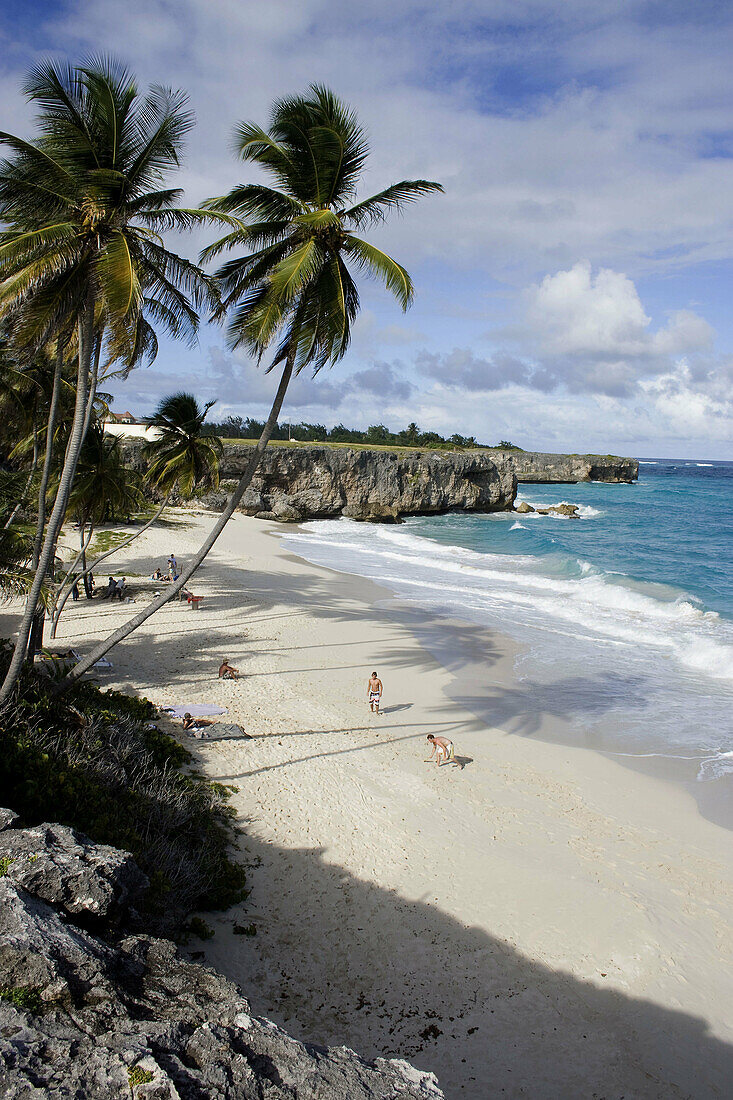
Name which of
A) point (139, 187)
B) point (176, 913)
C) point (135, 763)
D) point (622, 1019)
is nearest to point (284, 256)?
point (139, 187)

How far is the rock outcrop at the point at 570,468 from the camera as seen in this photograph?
9012 centimetres

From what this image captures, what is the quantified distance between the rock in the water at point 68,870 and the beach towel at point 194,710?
6.42m

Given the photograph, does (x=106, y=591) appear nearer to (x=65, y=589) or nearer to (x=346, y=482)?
(x=65, y=589)

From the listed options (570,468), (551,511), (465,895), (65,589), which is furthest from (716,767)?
(570,468)

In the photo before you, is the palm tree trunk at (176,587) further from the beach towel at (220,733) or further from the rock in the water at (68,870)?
the rock in the water at (68,870)

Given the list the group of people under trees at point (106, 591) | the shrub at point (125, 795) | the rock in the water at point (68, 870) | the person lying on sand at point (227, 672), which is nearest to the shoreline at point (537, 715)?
the person lying on sand at point (227, 672)

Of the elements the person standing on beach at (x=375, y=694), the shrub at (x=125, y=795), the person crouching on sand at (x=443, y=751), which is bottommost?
the person crouching on sand at (x=443, y=751)

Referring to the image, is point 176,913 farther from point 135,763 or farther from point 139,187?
point 139,187

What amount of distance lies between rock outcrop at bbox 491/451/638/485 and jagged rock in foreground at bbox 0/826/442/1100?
276 feet

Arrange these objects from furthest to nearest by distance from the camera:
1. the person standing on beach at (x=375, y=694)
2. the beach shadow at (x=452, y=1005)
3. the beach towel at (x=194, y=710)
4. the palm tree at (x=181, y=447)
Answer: the palm tree at (x=181, y=447) < the person standing on beach at (x=375, y=694) < the beach towel at (x=194, y=710) < the beach shadow at (x=452, y=1005)

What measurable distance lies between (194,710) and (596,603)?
59.5ft

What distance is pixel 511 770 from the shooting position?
10.9 metres

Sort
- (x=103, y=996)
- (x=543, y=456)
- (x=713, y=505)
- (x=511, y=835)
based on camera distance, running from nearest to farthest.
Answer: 1. (x=103, y=996)
2. (x=511, y=835)
3. (x=713, y=505)
4. (x=543, y=456)

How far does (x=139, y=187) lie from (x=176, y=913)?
8465 millimetres
